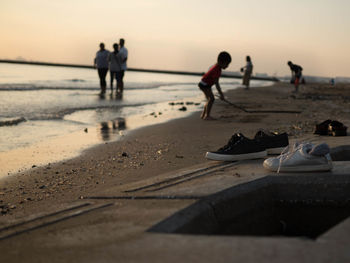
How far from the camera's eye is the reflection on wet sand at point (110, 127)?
24.0ft

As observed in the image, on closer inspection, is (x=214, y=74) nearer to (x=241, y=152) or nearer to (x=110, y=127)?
(x=110, y=127)

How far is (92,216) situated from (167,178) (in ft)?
2.99

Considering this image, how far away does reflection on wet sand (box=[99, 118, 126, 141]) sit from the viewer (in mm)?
7317

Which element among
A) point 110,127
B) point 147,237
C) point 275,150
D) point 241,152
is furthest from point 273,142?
point 110,127

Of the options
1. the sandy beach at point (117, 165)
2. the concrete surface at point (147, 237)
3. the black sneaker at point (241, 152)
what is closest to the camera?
the concrete surface at point (147, 237)

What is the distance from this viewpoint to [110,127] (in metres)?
8.45

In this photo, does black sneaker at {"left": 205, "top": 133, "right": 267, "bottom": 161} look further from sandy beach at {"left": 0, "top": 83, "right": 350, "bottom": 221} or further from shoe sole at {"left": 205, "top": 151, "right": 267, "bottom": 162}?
sandy beach at {"left": 0, "top": 83, "right": 350, "bottom": 221}

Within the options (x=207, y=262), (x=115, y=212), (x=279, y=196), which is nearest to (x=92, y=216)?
(x=115, y=212)

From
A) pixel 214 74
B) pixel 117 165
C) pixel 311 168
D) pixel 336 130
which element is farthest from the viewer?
pixel 214 74

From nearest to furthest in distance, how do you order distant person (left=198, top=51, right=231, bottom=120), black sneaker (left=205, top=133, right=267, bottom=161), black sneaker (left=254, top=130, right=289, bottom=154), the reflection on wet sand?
black sneaker (left=205, top=133, right=267, bottom=161) < black sneaker (left=254, top=130, right=289, bottom=154) < the reflection on wet sand < distant person (left=198, top=51, right=231, bottom=120)

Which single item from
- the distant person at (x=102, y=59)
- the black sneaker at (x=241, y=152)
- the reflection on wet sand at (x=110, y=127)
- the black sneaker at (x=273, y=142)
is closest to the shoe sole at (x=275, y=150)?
the black sneaker at (x=273, y=142)

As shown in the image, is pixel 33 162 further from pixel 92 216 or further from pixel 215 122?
pixel 215 122

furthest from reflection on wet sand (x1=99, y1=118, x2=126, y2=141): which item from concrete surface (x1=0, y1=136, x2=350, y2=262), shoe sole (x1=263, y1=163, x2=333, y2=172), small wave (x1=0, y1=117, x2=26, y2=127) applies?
shoe sole (x1=263, y1=163, x2=333, y2=172)

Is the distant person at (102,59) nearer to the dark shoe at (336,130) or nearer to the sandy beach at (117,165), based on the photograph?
the sandy beach at (117,165)
